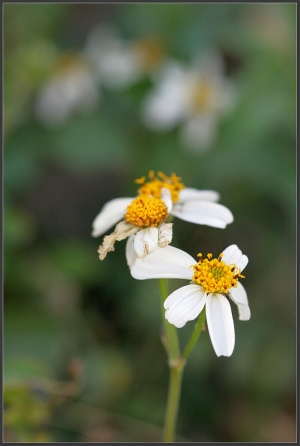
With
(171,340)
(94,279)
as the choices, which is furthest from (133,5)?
(171,340)

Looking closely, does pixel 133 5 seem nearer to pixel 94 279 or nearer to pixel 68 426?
pixel 94 279

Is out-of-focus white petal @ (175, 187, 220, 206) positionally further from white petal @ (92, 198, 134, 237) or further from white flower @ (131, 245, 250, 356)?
white flower @ (131, 245, 250, 356)

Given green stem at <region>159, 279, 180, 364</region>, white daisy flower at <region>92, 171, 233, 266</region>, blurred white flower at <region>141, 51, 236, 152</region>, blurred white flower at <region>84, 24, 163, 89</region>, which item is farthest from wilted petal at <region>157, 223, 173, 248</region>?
blurred white flower at <region>84, 24, 163, 89</region>

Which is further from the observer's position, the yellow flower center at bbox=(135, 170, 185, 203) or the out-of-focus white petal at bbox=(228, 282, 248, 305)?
the yellow flower center at bbox=(135, 170, 185, 203)

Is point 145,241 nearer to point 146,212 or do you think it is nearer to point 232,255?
point 146,212

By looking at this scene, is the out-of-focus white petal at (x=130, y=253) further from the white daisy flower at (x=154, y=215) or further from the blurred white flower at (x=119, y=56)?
the blurred white flower at (x=119, y=56)

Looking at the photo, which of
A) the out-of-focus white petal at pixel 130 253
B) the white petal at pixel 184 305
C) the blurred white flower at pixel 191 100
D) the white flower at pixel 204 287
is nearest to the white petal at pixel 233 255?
the white flower at pixel 204 287
